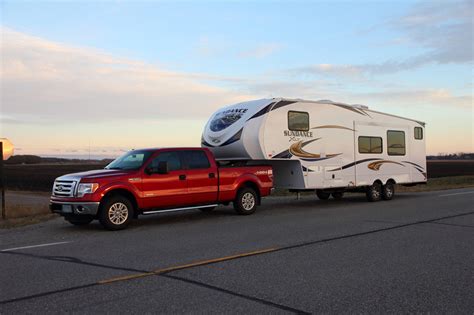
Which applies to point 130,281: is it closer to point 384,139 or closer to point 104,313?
point 104,313

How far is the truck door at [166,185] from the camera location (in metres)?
12.2

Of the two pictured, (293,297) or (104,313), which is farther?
(293,297)

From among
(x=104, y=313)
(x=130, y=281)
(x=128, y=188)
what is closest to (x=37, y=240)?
(x=128, y=188)

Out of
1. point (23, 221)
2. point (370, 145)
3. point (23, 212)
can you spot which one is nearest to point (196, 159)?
point (23, 221)

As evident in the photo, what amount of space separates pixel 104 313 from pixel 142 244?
4.28m

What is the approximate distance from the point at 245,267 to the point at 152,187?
213 inches

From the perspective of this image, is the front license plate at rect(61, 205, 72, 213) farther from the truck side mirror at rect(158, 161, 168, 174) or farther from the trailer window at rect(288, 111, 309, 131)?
the trailer window at rect(288, 111, 309, 131)

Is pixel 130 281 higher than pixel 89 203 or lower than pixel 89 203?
lower

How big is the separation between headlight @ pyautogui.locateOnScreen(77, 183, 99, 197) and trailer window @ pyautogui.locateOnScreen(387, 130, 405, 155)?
11.7 m

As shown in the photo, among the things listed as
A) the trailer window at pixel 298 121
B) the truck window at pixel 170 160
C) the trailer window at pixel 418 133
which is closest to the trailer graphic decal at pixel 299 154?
the trailer window at pixel 298 121

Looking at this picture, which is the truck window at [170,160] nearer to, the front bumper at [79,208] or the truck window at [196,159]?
the truck window at [196,159]

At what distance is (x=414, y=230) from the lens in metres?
10.9

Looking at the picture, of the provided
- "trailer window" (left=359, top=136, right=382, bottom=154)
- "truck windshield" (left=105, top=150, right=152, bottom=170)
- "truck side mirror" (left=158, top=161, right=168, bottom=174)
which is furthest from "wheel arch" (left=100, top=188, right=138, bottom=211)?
"trailer window" (left=359, top=136, right=382, bottom=154)

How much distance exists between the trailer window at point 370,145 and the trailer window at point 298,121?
2.85 m
